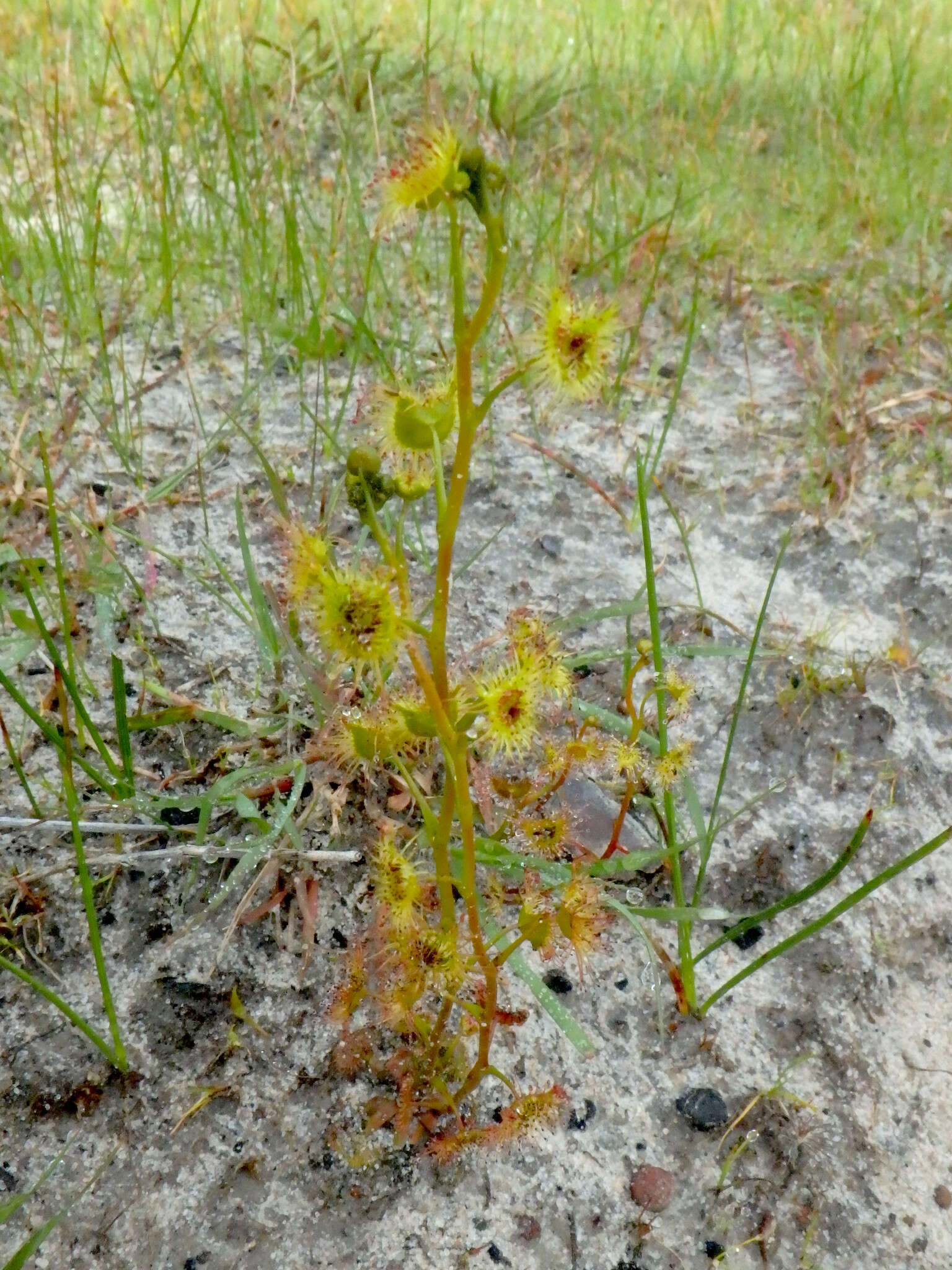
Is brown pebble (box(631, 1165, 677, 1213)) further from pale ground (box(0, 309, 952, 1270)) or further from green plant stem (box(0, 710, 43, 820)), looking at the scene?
green plant stem (box(0, 710, 43, 820))

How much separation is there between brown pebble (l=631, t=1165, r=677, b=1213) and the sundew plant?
17cm

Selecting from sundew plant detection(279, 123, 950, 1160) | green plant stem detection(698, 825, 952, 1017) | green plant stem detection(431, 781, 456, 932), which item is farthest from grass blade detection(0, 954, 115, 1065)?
green plant stem detection(698, 825, 952, 1017)

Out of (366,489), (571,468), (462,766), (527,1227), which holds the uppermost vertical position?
(366,489)

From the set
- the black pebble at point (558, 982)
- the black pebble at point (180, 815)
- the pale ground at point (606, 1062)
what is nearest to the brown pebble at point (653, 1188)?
the pale ground at point (606, 1062)

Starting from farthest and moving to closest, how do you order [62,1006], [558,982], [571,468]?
[571,468]
[558,982]
[62,1006]

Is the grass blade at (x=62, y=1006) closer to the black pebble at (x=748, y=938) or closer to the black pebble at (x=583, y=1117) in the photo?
the black pebble at (x=583, y=1117)

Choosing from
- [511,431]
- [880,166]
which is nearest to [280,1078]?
[511,431]

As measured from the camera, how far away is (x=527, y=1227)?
4.15ft

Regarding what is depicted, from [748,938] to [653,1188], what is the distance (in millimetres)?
403

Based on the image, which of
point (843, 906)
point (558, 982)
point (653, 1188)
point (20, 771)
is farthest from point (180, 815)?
point (843, 906)

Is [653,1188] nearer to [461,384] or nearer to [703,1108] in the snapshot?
[703,1108]

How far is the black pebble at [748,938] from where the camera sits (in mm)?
1548

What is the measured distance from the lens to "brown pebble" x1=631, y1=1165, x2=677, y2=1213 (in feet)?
4.24

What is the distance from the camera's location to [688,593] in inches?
82.2
